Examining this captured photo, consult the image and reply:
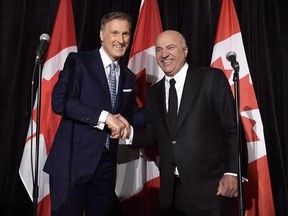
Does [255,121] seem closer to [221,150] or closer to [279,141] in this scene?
[279,141]

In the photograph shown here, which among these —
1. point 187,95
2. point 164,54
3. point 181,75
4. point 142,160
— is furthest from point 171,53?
point 142,160

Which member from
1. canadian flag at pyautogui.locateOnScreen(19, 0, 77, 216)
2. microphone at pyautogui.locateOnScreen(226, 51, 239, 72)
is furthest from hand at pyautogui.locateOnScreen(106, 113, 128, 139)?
canadian flag at pyautogui.locateOnScreen(19, 0, 77, 216)

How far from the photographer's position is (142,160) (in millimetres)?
2816

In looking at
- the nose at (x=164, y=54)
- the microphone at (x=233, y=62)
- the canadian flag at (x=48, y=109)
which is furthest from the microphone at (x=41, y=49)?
the canadian flag at (x=48, y=109)

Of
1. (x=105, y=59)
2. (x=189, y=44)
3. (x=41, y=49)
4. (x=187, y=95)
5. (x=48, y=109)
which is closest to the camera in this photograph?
(x=41, y=49)

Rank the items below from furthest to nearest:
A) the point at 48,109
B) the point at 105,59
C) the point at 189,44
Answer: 1. the point at 189,44
2. the point at 48,109
3. the point at 105,59

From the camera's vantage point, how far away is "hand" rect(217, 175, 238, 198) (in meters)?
1.97

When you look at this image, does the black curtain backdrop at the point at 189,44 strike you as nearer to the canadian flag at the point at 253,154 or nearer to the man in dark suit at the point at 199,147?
the canadian flag at the point at 253,154

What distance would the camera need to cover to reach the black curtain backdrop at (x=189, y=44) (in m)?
2.97

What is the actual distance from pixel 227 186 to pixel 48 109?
1.43m

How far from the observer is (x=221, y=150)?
206 centimetres

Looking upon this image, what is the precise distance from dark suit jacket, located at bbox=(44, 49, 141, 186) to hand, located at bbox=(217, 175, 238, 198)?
683 millimetres

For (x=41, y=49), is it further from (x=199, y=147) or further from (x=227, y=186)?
(x=227, y=186)

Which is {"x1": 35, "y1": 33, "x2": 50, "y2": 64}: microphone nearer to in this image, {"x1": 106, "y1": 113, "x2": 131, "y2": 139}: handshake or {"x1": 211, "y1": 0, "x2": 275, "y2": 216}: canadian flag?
{"x1": 106, "y1": 113, "x2": 131, "y2": 139}: handshake
